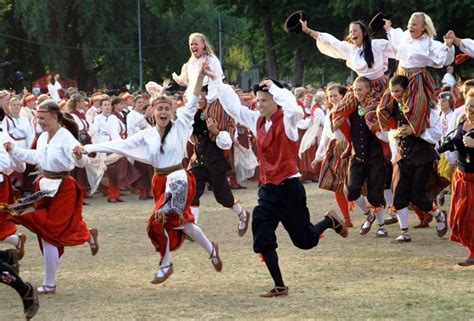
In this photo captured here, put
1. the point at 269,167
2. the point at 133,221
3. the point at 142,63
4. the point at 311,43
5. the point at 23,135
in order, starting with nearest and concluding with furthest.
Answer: the point at 269,167, the point at 133,221, the point at 23,135, the point at 311,43, the point at 142,63

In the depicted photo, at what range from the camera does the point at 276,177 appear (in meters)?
8.51

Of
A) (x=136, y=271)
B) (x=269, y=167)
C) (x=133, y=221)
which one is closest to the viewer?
(x=269, y=167)

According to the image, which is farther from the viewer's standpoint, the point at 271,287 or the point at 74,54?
the point at 74,54

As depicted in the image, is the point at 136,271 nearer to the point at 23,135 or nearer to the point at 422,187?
the point at 422,187

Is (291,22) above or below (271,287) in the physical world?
above

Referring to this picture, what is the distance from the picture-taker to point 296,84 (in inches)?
1622

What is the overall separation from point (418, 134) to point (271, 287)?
9.41ft

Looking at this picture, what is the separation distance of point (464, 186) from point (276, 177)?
6.43 ft

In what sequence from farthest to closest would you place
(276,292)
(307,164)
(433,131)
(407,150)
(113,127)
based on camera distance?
(307,164) < (113,127) < (407,150) < (433,131) < (276,292)

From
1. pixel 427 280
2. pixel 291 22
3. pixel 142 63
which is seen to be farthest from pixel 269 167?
pixel 142 63

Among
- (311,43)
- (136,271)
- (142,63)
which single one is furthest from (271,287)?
(142,63)

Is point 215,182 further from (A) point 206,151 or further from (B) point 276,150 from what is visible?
(B) point 276,150

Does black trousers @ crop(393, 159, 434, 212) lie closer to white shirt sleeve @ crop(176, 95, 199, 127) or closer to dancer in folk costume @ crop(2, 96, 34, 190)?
white shirt sleeve @ crop(176, 95, 199, 127)

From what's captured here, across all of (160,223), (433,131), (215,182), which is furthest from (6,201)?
(433,131)
